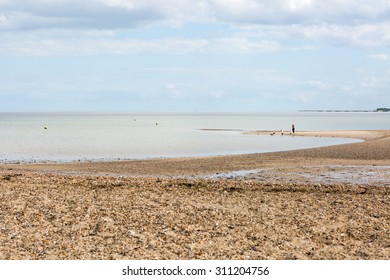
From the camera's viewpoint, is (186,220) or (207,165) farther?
(207,165)

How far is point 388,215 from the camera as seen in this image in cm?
1459

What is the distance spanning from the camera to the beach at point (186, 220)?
1091 cm

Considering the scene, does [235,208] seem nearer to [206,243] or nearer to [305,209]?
[305,209]

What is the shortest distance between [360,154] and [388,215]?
2718cm

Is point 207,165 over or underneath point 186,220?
over

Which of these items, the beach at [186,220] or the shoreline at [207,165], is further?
the shoreline at [207,165]

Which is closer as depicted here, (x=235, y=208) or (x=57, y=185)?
(x=235, y=208)

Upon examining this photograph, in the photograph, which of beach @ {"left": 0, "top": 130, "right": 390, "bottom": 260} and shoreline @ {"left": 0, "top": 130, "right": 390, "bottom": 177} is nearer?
beach @ {"left": 0, "top": 130, "right": 390, "bottom": 260}

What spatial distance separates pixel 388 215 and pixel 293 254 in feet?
16.9

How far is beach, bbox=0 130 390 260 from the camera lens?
10.9m

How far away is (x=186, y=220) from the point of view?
13477 mm

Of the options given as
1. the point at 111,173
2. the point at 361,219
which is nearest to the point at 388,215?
the point at 361,219

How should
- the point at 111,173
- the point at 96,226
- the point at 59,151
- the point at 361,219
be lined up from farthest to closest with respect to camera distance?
1. the point at 59,151
2. the point at 111,173
3. the point at 361,219
4. the point at 96,226
